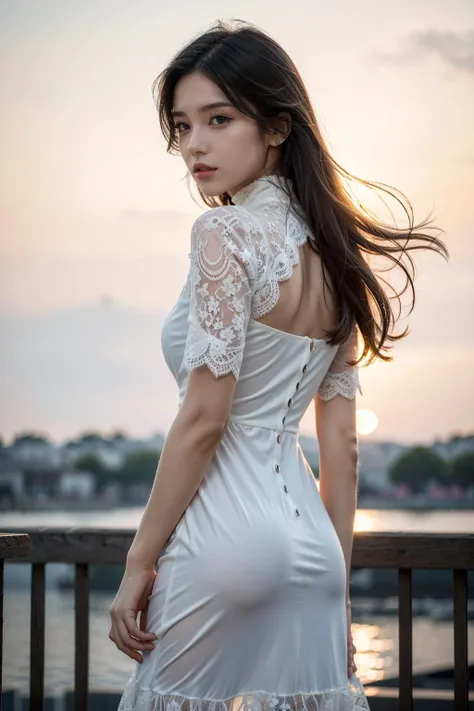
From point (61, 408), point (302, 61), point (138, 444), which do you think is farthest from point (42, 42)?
point (138, 444)

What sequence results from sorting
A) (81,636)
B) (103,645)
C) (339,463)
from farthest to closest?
(103,645) → (81,636) → (339,463)

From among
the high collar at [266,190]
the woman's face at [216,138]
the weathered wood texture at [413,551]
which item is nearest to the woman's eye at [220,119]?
the woman's face at [216,138]

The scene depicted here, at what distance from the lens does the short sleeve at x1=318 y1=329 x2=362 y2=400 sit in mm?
1790

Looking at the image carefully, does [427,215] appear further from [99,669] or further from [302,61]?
[99,669]

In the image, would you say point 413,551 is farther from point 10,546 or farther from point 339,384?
point 10,546

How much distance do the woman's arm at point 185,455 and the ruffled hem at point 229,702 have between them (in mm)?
197

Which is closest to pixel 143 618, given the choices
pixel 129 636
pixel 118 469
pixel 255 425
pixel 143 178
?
pixel 129 636

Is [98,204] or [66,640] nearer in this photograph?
[98,204]

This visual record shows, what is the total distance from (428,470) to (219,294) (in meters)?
51.1

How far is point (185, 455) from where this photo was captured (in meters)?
1.44

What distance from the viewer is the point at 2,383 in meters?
32.1

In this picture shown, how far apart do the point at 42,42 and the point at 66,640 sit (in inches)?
1109

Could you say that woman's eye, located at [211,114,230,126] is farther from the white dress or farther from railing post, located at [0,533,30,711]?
railing post, located at [0,533,30,711]

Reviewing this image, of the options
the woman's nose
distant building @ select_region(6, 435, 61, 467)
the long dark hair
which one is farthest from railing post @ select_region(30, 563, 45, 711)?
distant building @ select_region(6, 435, 61, 467)
